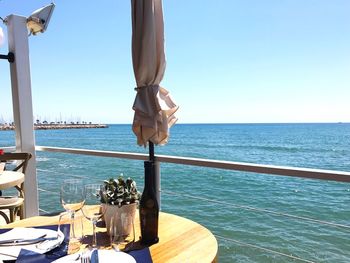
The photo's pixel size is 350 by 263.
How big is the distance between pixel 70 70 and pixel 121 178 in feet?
55.2

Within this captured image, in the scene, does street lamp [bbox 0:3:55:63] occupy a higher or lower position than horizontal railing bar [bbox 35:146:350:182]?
higher

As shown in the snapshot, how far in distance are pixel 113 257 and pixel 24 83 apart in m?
2.83

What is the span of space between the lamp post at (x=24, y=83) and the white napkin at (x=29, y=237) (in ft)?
7.54

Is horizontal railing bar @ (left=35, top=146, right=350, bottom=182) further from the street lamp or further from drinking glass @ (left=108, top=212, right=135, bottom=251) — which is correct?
the street lamp

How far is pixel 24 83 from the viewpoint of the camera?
315 centimetres

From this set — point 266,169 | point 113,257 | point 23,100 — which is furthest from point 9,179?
point 266,169

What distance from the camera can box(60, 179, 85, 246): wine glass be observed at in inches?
38.6

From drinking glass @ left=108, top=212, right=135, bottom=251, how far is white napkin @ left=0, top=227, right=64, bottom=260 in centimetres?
20

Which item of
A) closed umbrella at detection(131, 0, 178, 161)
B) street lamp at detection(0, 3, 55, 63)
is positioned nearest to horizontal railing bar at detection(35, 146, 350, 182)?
closed umbrella at detection(131, 0, 178, 161)

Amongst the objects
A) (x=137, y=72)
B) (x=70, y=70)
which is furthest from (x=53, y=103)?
(x=137, y=72)

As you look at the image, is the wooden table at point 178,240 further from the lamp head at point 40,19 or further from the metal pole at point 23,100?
the lamp head at point 40,19

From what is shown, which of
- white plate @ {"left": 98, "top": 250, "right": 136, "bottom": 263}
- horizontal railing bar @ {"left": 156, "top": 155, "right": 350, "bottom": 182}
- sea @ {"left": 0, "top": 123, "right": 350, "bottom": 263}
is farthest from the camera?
sea @ {"left": 0, "top": 123, "right": 350, "bottom": 263}

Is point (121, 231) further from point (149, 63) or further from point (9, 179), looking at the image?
point (9, 179)

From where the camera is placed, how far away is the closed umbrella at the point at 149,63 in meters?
1.33
